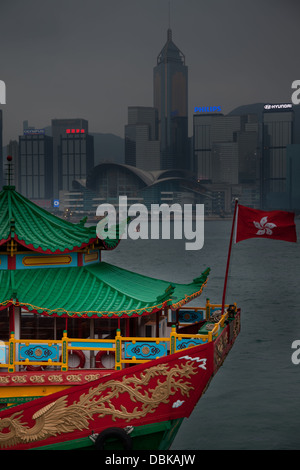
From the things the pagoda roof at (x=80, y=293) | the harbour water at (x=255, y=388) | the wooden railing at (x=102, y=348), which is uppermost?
the pagoda roof at (x=80, y=293)

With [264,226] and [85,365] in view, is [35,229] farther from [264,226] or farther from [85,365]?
[264,226]

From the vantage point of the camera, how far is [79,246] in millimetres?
15070

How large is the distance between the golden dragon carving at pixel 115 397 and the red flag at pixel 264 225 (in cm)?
383

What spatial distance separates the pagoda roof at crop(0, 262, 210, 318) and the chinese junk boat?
2 cm

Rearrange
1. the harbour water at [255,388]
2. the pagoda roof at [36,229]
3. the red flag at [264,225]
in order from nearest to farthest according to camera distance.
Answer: the pagoda roof at [36,229] → the red flag at [264,225] → the harbour water at [255,388]

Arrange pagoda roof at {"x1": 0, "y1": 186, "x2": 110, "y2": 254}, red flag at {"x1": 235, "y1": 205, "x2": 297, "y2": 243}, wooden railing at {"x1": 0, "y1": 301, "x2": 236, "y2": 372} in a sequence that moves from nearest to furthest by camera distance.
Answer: wooden railing at {"x1": 0, "y1": 301, "x2": 236, "y2": 372} → pagoda roof at {"x1": 0, "y1": 186, "x2": 110, "y2": 254} → red flag at {"x1": 235, "y1": 205, "x2": 297, "y2": 243}

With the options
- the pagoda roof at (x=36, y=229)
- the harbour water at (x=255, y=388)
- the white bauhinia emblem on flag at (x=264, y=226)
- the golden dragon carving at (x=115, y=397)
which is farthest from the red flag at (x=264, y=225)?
the harbour water at (x=255, y=388)

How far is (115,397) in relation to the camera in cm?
1330

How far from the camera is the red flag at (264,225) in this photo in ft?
50.0

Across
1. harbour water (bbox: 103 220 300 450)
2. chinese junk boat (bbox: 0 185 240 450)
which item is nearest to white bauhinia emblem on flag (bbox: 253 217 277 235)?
chinese junk boat (bbox: 0 185 240 450)

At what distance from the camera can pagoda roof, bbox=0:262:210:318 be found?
1397cm

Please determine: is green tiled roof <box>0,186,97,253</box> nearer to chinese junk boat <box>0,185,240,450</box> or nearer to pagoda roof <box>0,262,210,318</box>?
chinese junk boat <box>0,185,240,450</box>

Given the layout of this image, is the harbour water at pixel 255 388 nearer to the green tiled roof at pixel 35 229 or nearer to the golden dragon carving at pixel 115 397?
the golden dragon carving at pixel 115 397

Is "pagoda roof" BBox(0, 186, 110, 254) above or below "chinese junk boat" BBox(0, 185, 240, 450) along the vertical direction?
above
